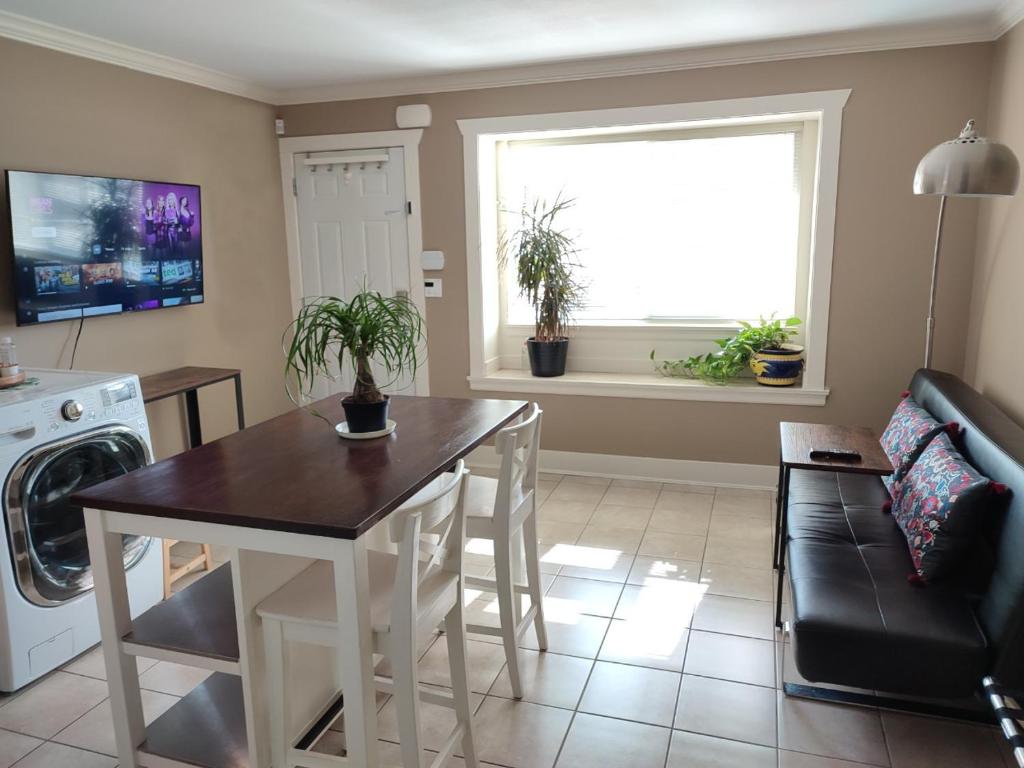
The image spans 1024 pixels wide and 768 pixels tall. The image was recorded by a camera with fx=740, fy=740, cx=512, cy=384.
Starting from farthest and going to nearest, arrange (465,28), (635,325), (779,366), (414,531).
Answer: (635,325)
(779,366)
(465,28)
(414,531)

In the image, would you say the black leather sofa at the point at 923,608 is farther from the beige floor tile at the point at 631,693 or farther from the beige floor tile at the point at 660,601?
the beige floor tile at the point at 660,601

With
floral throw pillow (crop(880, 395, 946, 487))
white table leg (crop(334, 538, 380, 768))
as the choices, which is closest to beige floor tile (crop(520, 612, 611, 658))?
white table leg (crop(334, 538, 380, 768))

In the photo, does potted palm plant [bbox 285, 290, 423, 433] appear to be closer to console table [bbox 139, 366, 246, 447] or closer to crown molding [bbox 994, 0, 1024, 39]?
console table [bbox 139, 366, 246, 447]

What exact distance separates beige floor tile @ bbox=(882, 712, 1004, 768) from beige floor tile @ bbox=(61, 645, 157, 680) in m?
2.42

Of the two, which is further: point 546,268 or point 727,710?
point 546,268

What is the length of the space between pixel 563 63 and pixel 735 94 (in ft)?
3.17

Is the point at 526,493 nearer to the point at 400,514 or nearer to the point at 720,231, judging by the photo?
the point at 400,514

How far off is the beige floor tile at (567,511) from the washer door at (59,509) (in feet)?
6.47

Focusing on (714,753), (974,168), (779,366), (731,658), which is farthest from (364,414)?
(779,366)

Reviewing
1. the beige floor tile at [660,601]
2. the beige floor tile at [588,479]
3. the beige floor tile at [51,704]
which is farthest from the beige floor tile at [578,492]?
the beige floor tile at [51,704]

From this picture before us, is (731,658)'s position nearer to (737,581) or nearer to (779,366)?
(737,581)

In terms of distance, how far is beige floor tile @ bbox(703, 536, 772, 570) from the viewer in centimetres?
337

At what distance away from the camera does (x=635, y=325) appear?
482cm

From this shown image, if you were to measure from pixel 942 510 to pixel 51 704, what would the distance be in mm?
2863
